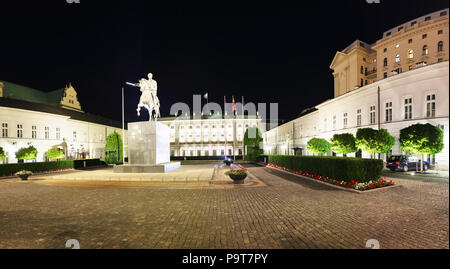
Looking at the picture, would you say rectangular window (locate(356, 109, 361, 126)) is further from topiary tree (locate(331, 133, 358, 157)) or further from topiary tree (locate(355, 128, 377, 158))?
topiary tree (locate(355, 128, 377, 158))

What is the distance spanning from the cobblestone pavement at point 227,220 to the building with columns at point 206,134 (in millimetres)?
59389

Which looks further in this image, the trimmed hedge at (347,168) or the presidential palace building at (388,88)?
the presidential palace building at (388,88)

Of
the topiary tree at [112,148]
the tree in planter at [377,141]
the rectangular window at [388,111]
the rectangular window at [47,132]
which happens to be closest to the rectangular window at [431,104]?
the tree in planter at [377,141]

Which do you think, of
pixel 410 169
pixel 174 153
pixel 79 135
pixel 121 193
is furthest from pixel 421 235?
pixel 174 153

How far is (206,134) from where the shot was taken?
7019cm

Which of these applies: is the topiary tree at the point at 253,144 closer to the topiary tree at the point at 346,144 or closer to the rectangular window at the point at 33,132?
the topiary tree at the point at 346,144

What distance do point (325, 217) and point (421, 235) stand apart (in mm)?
2316

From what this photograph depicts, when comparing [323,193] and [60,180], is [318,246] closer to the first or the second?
[323,193]

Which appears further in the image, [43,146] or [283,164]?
[43,146]

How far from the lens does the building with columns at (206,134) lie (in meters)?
69.1

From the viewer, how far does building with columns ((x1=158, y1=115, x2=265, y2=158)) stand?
69125 mm

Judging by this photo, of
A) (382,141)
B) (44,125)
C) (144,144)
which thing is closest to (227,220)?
(144,144)

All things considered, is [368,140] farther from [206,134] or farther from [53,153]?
[206,134]

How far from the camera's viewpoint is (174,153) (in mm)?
70000
